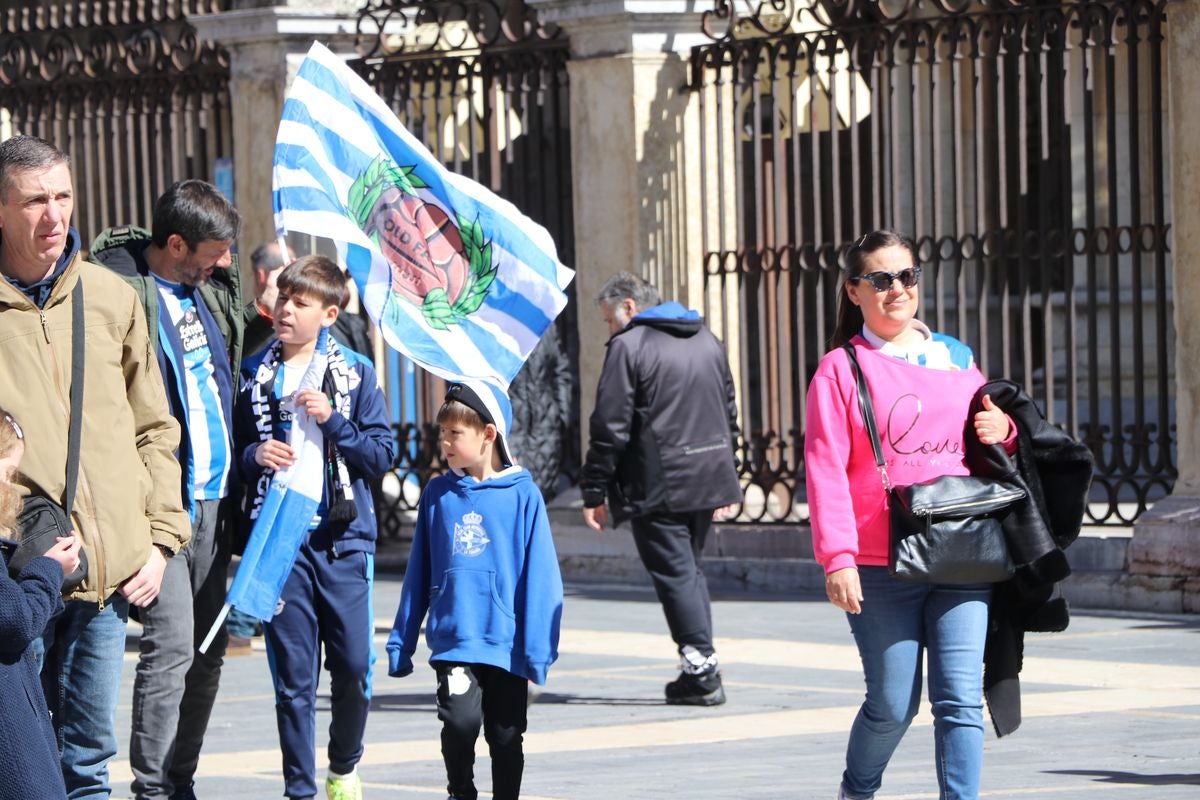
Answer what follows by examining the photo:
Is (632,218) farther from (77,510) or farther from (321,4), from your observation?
(77,510)

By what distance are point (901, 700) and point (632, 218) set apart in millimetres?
8477

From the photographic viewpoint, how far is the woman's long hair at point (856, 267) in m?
6.52

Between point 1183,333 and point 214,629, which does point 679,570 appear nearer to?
point 214,629

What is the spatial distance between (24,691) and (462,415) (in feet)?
6.51

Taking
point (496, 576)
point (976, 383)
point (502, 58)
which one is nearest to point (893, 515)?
point (976, 383)

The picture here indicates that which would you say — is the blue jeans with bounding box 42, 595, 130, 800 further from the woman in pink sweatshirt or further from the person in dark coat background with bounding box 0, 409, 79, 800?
the woman in pink sweatshirt

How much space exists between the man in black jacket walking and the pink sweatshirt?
3677mm

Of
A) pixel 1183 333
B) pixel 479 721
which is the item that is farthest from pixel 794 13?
pixel 479 721

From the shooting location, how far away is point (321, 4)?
15961 millimetres

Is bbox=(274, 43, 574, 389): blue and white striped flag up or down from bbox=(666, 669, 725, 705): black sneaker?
up

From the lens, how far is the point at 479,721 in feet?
22.4

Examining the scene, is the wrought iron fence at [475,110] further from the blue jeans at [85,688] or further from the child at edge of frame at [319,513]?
the blue jeans at [85,688]

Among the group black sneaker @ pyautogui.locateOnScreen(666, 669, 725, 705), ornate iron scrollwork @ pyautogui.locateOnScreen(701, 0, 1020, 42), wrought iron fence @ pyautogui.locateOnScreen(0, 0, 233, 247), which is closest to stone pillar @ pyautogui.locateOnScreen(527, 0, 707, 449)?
ornate iron scrollwork @ pyautogui.locateOnScreen(701, 0, 1020, 42)

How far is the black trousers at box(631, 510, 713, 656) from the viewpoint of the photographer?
9.95 meters
